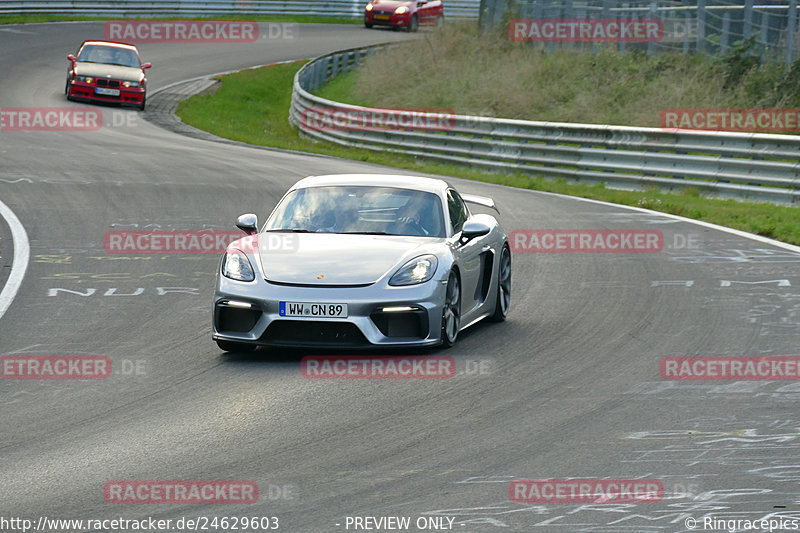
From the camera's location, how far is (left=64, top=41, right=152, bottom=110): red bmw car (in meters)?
32.8

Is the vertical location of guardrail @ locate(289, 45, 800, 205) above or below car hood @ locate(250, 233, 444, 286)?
below

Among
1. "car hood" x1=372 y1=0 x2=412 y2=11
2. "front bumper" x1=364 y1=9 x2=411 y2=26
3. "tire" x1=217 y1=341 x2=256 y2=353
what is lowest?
"front bumper" x1=364 y1=9 x2=411 y2=26

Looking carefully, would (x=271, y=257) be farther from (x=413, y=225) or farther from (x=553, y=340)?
(x=553, y=340)

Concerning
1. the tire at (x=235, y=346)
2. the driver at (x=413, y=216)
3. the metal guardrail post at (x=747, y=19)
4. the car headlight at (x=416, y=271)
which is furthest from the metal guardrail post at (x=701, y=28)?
A: the tire at (x=235, y=346)

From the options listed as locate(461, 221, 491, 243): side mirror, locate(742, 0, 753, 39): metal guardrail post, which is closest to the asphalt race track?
locate(461, 221, 491, 243): side mirror

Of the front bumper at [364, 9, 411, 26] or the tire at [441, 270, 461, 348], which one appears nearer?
the tire at [441, 270, 461, 348]

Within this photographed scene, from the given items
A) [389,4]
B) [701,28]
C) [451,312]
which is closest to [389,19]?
[389,4]

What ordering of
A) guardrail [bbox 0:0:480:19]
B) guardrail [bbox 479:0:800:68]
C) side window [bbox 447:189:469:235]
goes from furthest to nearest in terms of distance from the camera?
guardrail [bbox 0:0:480:19], guardrail [bbox 479:0:800:68], side window [bbox 447:189:469:235]

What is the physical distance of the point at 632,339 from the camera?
1010 centimetres

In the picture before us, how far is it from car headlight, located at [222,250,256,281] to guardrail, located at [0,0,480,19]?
40.4 m

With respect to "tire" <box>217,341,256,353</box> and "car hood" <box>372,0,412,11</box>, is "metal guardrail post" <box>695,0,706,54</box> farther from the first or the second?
"car hood" <box>372,0,412,11</box>

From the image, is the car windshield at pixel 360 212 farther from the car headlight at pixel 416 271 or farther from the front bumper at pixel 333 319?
the front bumper at pixel 333 319

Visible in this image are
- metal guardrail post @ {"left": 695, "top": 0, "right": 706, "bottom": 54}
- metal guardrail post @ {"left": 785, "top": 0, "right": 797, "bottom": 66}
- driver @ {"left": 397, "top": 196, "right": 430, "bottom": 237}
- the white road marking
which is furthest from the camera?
metal guardrail post @ {"left": 695, "top": 0, "right": 706, "bottom": 54}

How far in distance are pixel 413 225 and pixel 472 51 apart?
2969 cm
